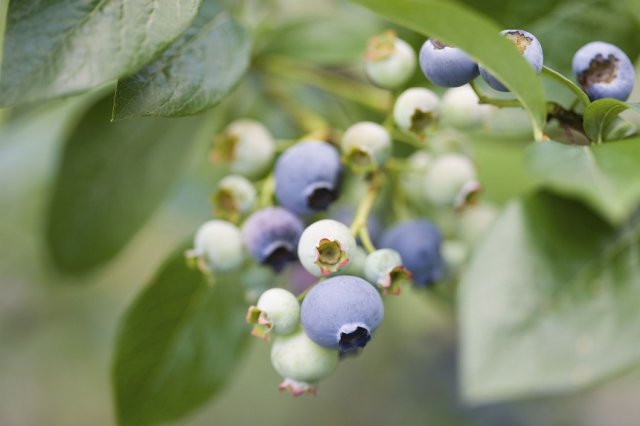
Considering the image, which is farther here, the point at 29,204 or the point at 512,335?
the point at 29,204

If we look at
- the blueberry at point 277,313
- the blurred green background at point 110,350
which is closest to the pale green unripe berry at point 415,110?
the blueberry at point 277,313

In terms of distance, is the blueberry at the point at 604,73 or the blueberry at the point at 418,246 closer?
the blueberry at the point at 604,73

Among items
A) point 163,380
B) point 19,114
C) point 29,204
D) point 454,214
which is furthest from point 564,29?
point 29,204

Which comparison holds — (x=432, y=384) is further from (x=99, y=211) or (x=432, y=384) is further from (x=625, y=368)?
(x=625, y=368)

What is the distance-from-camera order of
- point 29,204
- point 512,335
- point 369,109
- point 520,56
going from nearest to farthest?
point 520,56 < point 512,335 < point 369,109 < point 29,204

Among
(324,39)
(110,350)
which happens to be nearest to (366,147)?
(324,39)

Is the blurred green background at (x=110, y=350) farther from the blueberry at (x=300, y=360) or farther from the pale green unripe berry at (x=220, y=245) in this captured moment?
the blueberry at (x=300, y=360)

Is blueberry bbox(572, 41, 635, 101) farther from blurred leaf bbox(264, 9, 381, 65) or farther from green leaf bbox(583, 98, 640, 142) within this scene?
blurred leaf bbox(264, 9, 381, 65)
